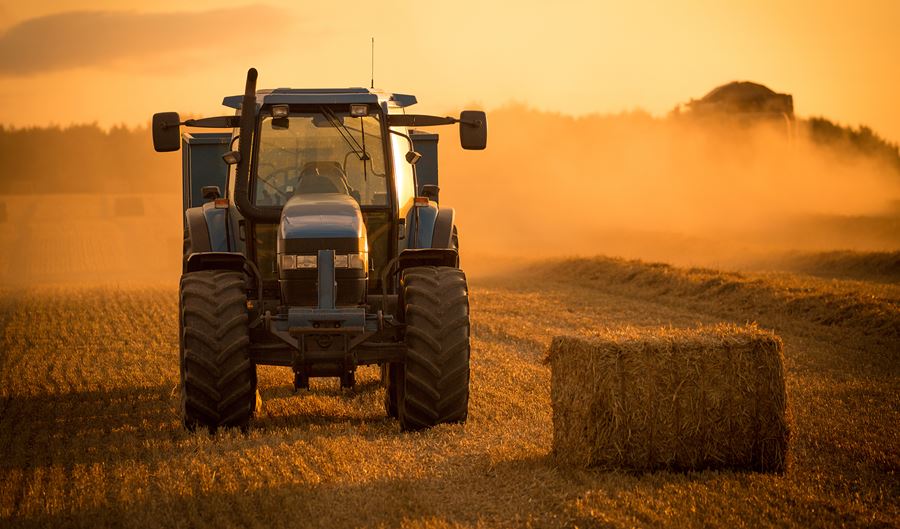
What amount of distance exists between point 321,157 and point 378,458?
9.11 ft

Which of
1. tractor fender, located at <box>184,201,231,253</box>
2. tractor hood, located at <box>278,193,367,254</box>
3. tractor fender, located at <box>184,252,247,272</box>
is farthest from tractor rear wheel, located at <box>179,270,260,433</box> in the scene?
tractor fender, located at <box>184,201,231,253</box>

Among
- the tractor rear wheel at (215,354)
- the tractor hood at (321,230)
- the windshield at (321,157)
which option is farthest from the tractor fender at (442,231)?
the tractor rear wheel at (215,354)

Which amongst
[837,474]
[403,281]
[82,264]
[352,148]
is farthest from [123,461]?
[82,264]

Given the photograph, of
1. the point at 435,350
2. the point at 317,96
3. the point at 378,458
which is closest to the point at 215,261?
the point at 317,96

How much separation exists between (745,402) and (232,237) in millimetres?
4562

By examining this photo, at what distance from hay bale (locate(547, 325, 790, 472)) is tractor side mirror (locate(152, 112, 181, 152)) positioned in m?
3.88

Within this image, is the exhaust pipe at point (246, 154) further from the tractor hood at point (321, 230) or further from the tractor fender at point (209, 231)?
the tractor fender at point (209, 231)

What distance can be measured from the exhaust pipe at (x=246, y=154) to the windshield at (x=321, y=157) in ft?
0.84

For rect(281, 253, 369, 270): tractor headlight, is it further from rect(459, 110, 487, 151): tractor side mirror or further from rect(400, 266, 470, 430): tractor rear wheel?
rect(459, 110, 487, 151): tractor side mirror

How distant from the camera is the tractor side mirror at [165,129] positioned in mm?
9578

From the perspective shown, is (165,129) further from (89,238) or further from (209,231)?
(89,238)

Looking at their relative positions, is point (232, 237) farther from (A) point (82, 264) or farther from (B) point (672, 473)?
(A) point (82, 264)

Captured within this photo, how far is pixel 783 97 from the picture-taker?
44.9 meters

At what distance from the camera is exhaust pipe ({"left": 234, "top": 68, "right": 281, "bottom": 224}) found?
9.25 metres
